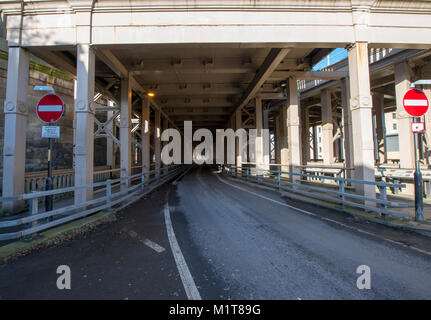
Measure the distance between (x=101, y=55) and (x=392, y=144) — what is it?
5509 cm

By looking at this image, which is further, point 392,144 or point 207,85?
point 392,144

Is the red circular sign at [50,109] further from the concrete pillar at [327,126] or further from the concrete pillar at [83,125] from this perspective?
the concrete pillar at [327,126]

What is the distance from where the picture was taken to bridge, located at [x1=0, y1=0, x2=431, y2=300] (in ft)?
9.72

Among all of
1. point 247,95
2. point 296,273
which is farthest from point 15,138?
point 247,95

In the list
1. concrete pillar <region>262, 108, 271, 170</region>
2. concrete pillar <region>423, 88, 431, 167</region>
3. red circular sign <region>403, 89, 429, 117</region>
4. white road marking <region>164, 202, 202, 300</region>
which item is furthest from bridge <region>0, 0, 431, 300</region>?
concrete pillar <region>262, 108, 271, 170</region>

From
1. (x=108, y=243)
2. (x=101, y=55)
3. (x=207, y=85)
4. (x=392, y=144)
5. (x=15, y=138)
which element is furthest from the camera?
(x=392, y=144)

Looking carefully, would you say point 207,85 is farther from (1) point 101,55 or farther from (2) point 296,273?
(2) point 296,273

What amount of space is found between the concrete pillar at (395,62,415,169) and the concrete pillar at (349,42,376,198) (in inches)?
321

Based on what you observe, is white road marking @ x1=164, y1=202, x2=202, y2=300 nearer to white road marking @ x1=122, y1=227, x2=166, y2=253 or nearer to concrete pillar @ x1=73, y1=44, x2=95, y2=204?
white road marking @ x1=122, y1=227, x2=166, y2=253

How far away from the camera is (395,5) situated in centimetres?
741

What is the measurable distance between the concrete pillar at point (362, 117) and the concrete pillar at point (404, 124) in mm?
8161

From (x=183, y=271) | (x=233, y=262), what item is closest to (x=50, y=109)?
(x=183, y=271)
